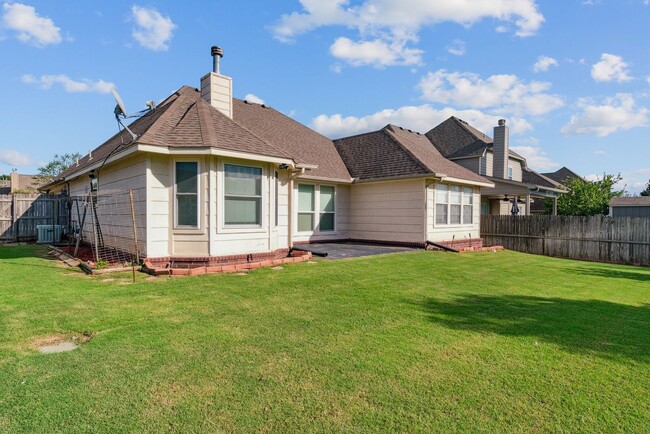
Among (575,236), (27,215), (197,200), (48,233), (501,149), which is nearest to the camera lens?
(197,200)

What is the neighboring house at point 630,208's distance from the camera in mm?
28094

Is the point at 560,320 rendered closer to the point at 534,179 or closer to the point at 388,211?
the point at 388,211

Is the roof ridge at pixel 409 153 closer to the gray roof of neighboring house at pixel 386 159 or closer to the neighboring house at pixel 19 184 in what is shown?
the gray roof of neighboring house at pixel 386 159

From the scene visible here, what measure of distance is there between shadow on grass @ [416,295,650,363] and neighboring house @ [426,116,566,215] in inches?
542

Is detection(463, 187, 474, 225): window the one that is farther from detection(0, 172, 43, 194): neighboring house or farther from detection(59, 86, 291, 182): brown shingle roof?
detection(0, 172, 43, 194): neighboring house

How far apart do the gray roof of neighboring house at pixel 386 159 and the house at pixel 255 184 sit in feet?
0.21

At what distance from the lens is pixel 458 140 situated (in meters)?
23.3

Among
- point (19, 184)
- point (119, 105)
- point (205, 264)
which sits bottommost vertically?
point (205, 264)

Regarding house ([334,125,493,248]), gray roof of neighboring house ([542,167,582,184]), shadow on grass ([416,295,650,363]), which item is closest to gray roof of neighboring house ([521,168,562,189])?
house ([334,125,493,248])

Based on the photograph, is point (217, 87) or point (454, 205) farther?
point (454, 205)

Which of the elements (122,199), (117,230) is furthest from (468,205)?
(117,230)

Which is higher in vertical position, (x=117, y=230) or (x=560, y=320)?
(x=117, y=230)

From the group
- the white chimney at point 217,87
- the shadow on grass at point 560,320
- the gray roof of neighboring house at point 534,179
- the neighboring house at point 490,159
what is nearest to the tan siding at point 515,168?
the neighboring house at point 490,159

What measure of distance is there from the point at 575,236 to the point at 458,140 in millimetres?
10263
